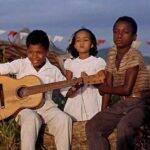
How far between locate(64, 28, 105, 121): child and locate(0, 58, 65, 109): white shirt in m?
0.20

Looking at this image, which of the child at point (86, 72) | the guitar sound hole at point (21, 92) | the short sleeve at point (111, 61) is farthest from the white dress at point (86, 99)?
the guitar sound hole at point (21, 92)

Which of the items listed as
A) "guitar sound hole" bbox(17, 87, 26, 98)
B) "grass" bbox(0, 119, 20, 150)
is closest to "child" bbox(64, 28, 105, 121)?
"guitar sound hole" bbox(17, 87, 26, 98)

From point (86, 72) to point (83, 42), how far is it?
36 cm

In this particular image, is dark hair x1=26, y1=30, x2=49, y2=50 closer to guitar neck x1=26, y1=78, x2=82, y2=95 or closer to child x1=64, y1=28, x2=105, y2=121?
child x1=64, y1=28, x2=105, y2=121

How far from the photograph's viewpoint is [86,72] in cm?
770

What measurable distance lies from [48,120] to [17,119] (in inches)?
14.2

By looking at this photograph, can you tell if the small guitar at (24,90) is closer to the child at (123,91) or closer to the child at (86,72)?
the child at (123,91)

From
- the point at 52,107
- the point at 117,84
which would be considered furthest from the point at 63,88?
the point at 117,84

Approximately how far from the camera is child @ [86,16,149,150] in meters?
6.63

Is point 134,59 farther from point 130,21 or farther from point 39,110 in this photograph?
point 39,110

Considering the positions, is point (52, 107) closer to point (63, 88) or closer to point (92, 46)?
point (63, 88)

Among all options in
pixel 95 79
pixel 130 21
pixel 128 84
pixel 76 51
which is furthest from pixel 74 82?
pixel 130 21

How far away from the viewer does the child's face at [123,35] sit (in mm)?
7082

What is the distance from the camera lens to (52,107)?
7.42 metres
